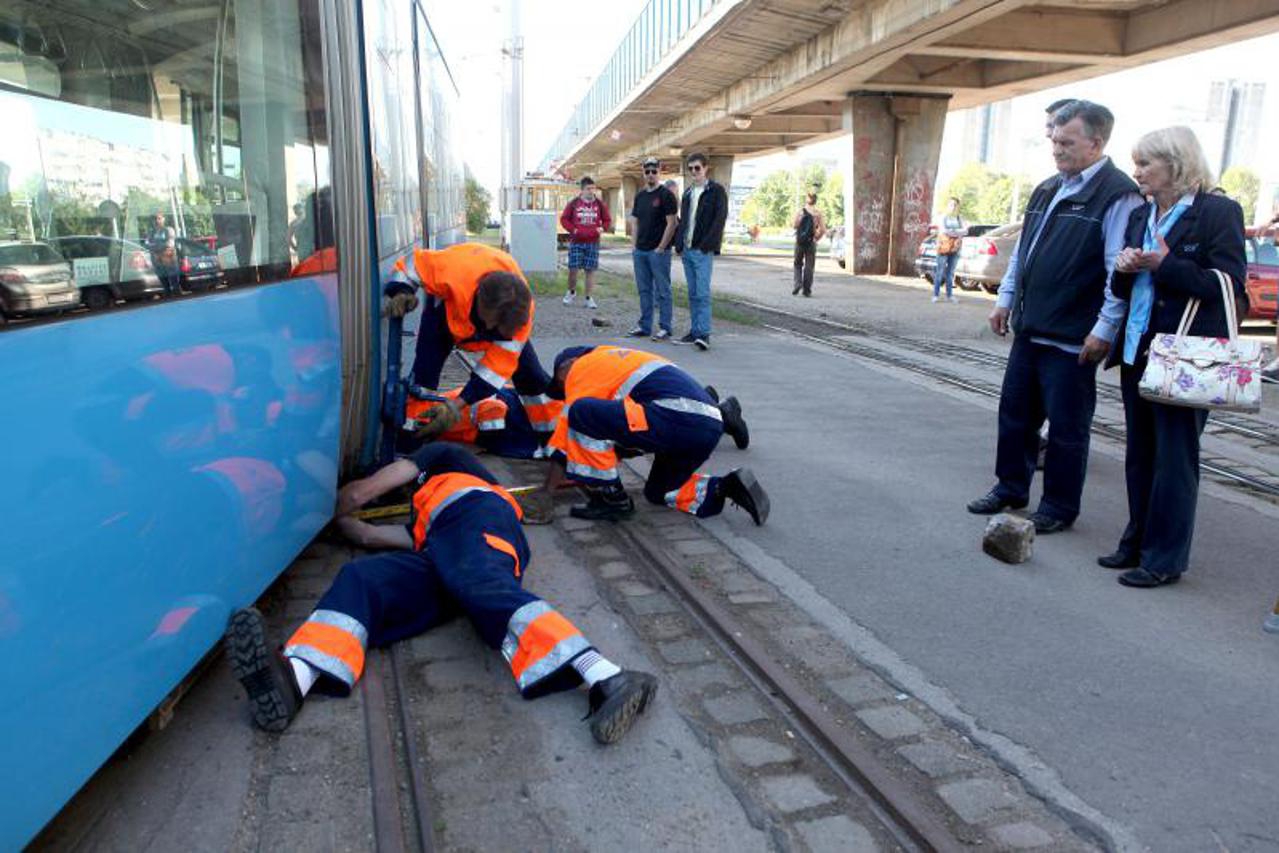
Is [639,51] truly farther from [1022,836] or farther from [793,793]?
[1022,836]

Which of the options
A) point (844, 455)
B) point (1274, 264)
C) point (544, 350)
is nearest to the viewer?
point (844, 455)

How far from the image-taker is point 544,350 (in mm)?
9914

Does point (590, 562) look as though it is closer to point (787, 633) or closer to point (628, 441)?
point (628, 441)

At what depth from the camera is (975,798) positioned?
2.58 m

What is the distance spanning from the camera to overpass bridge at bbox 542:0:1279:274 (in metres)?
18.2

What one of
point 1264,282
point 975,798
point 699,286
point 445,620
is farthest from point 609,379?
point 1264,282

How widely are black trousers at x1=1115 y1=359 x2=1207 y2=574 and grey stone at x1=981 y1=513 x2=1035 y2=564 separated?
1.45 feet

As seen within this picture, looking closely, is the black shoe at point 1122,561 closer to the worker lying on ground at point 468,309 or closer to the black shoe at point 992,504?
the black shoe at point 992,504

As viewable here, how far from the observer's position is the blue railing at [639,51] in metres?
25.4

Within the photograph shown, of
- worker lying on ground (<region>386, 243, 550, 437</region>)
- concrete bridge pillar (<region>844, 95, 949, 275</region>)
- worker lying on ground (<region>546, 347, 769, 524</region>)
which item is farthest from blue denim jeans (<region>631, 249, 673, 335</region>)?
concrete bridge pillar (<region>844, 95, 949, 275</region>)

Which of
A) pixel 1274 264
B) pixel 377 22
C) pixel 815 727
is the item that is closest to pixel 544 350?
pixel 377 22

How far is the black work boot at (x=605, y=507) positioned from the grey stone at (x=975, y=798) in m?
2.43

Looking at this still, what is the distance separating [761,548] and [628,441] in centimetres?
84

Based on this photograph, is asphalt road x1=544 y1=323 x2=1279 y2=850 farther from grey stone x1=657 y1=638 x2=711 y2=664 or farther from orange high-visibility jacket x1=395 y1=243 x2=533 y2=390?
orange high-visibility jacket x1=395 y1=243 x2=533 y2=390
